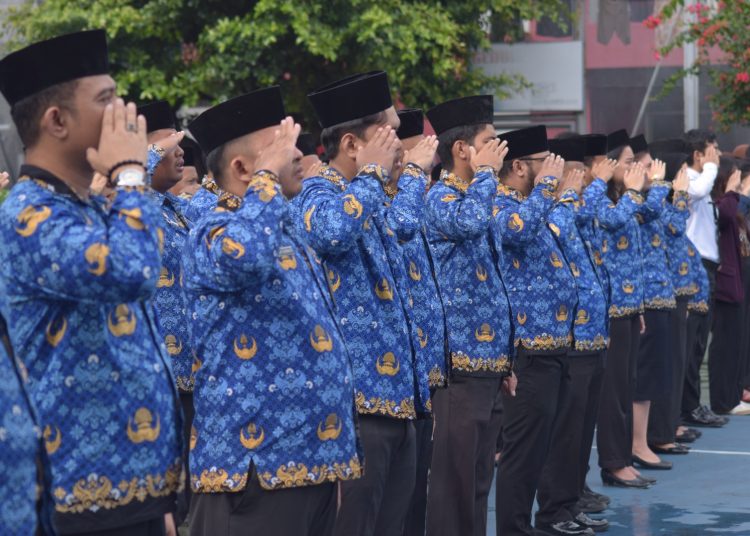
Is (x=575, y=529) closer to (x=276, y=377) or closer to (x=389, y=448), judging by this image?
(x=389, y=448)

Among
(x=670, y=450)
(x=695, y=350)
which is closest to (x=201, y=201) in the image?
(x=670, y=450)

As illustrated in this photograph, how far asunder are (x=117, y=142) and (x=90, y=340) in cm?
50

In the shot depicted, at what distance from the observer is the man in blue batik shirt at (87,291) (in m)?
3.19

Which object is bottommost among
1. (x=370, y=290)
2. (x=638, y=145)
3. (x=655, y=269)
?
(x=655, y=269)

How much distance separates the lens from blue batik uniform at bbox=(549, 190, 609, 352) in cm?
729

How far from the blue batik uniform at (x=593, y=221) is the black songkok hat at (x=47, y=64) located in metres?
4.71

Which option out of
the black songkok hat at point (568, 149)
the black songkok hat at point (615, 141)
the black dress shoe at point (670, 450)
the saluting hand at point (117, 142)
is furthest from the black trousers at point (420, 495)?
the black dress shoe at point (670, 450)

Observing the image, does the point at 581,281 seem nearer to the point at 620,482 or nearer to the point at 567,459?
the point at 567,459

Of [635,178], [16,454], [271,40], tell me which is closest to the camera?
[16,454]

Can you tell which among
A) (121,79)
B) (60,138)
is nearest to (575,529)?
(60,138)

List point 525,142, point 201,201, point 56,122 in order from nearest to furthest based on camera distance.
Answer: point 56,122, point 201,201, point 525,142

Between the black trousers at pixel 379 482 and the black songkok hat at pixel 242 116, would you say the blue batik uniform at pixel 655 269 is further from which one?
the black songkok hat at pixel 242 116

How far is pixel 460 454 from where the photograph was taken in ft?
20.9

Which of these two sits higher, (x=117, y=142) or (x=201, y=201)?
(x=117, y=142)
